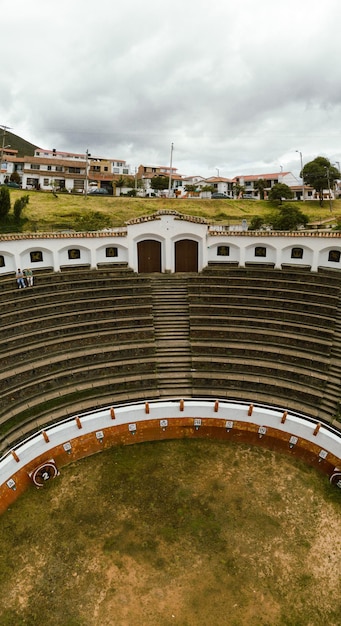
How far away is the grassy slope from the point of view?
1545 inches

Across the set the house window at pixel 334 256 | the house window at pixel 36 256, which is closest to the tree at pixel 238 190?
the house window at pixel 334 256

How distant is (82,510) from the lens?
1245 centimetres

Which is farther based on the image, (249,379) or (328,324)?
(328,324)

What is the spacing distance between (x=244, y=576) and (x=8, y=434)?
1048cm

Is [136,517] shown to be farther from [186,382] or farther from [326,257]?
[326,257]

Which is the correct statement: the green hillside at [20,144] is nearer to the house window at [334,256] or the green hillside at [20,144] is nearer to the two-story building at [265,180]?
the two-story building at [265,180]

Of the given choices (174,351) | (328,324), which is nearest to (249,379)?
(174,351)

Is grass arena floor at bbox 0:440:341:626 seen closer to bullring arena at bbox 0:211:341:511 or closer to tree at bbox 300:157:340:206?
bullring arena at bbox 0:211:341:511

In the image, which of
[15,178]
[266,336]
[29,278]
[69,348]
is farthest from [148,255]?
[15,178]

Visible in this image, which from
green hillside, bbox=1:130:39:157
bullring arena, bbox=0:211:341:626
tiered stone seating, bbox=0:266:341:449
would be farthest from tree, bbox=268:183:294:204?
green hillside, bbox=1:130:39:157

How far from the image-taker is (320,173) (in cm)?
5097

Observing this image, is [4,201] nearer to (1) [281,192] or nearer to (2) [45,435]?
(2) [45,435]

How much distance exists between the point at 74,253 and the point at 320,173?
143 feet

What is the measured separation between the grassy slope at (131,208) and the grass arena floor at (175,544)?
28367 millimetres
